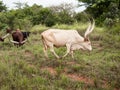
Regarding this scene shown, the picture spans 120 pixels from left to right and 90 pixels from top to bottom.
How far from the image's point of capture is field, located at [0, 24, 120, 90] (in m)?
5.19

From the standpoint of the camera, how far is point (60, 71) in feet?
19.3

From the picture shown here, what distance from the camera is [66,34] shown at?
6801 millimetres

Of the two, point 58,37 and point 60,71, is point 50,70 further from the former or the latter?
point 58,37

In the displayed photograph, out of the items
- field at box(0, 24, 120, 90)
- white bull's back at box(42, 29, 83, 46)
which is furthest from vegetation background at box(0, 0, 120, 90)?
white bull's back at box(42, 29, 83, 46)

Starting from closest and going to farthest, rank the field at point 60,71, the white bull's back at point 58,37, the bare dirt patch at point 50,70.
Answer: the field at point 60,71
the bare dirt patch at point 50,70
the white bull's back at point 58,37

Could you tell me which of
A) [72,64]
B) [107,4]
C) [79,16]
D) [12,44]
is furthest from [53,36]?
[107,4]

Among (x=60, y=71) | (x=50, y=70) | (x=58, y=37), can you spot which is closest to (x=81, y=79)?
(x=60, y=71)

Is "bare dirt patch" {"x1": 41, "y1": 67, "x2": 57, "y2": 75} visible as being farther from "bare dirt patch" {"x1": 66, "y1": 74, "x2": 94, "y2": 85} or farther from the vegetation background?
"bare dirt patch" {"x1": 66, "y1": 74, "x2": 94, "y2": 85}

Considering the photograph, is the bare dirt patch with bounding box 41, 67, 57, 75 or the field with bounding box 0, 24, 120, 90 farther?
the bare dirt patch with bounding box 41, 67, 57, 75

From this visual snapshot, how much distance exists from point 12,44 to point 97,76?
4070mm

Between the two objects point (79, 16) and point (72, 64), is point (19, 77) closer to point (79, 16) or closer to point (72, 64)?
point (72, 64)

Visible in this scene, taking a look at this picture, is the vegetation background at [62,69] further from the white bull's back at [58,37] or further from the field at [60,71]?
the white bull's back at [58,37]

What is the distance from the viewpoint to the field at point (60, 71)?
5.19 metres

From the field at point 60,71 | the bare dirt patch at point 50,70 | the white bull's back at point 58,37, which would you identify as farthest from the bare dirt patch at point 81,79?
the white bull's back at point 58,37
